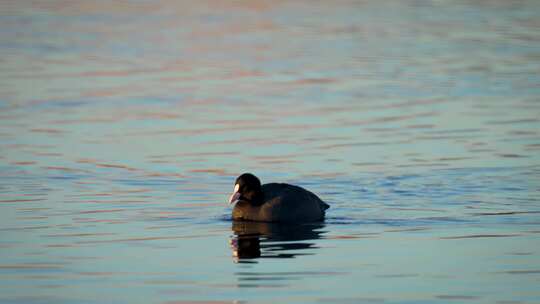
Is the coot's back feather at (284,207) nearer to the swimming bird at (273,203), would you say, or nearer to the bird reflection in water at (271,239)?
the swimming bird at (273,203)

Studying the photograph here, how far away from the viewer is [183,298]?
1131 cm

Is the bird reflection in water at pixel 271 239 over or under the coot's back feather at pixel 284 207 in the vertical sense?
under

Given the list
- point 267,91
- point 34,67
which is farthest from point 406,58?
point 34,67

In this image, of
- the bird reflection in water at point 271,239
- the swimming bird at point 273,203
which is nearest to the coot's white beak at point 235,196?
the swimming bird at point 273,203

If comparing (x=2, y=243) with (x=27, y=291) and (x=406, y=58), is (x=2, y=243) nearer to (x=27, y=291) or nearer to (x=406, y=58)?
(x=27, y=291)

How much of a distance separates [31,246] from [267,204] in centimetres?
344

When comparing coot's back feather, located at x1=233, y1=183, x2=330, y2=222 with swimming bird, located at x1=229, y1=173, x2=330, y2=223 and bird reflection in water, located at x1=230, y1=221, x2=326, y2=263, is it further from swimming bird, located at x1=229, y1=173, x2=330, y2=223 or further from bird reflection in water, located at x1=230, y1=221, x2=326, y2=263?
bird reflection in water, located at x1=230, y1=221, x2=326, y2=263

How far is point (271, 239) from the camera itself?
14.6 m

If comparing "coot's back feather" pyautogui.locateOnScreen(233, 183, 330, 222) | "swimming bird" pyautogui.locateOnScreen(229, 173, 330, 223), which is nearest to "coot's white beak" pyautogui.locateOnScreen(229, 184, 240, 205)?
"swimming bird" pyautogui.locateOnScreen(229, 173, 330, 223)

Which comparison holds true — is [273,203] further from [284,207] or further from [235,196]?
[235,196]

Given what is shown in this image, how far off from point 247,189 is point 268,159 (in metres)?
3.72

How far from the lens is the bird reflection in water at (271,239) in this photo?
13477 mm

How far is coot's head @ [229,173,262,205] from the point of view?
15.8 m

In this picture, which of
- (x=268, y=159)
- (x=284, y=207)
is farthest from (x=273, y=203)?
(x=268, y=159)
